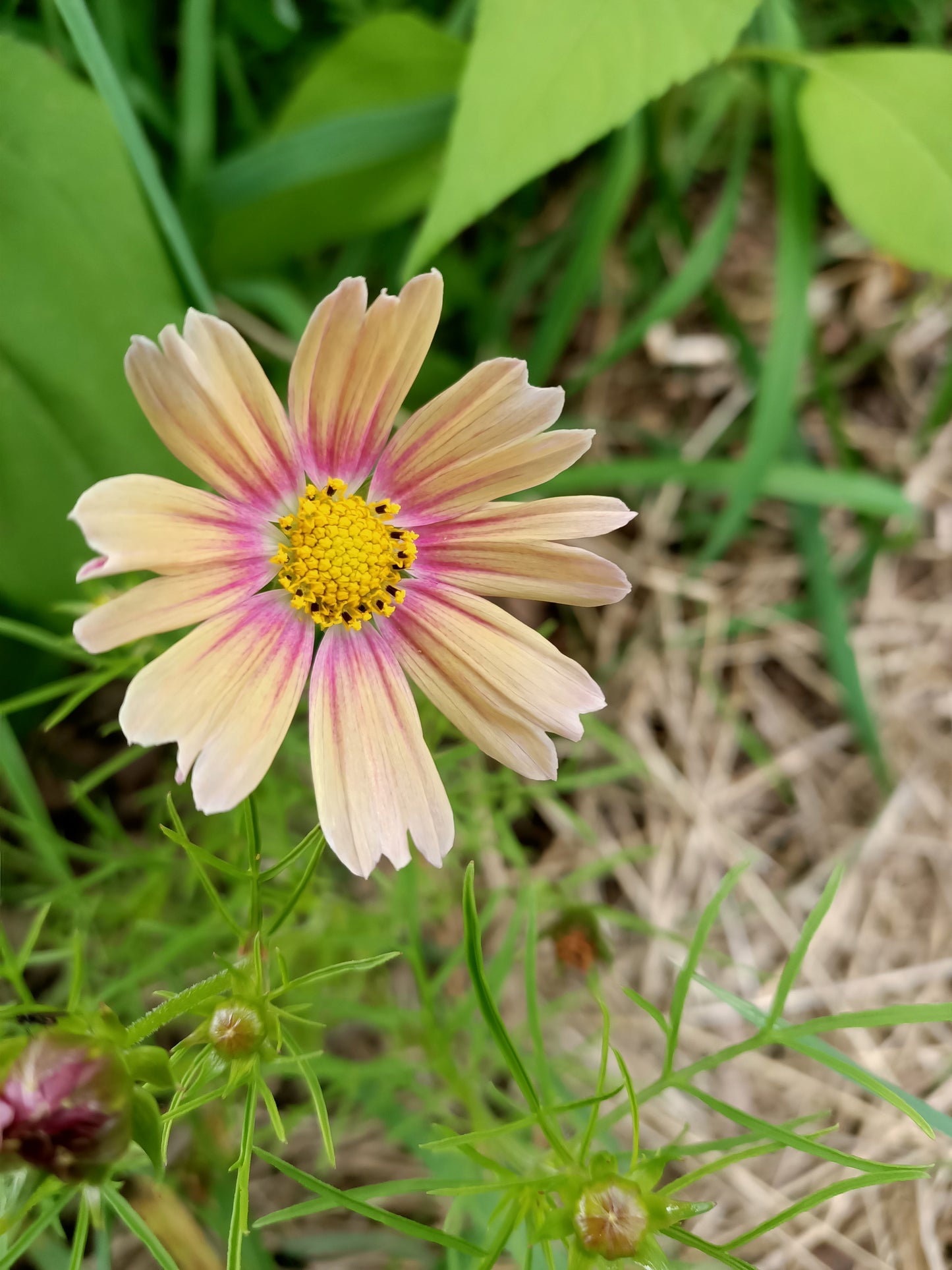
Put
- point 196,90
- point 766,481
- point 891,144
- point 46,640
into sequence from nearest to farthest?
point 46,640 → point 891,144 → point 196,90 → point 766,481

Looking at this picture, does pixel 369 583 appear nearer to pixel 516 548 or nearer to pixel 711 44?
pixel 516 548

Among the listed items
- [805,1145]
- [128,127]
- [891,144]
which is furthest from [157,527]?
[891,144]

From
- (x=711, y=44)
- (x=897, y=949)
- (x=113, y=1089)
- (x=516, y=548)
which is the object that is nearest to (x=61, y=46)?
(x=711, y=44)

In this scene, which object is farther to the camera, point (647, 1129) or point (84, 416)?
point (647, 1129)

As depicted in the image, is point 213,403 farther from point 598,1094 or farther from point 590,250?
point 590,250

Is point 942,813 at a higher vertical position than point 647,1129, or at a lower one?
higher

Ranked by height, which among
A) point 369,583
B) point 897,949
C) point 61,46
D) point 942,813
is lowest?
point 897,949

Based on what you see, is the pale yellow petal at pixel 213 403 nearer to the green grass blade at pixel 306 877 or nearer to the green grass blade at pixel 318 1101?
the green grass blade at pixel 306 877
